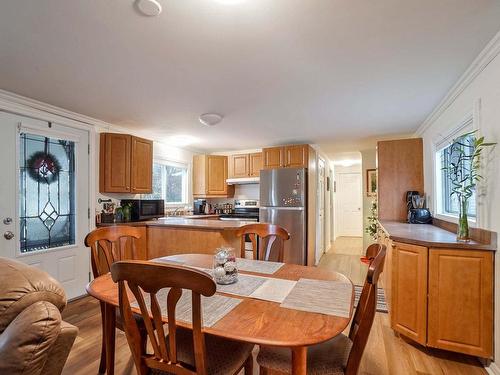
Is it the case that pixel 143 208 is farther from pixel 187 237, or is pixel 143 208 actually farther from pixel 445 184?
pixel 445 184

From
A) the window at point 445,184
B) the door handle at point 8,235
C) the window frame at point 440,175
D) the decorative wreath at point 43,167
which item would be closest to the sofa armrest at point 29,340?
the door handle at point 8,235

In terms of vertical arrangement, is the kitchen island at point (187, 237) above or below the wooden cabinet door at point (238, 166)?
below

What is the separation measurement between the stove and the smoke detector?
3.92m

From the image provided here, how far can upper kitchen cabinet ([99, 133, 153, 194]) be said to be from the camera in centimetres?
346

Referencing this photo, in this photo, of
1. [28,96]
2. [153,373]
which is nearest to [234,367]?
[153,373]

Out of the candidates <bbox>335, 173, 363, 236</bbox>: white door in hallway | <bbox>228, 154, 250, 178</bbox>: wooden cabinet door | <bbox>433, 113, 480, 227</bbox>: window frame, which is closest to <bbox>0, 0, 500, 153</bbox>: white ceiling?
<bbox>433, 113, 480, 227</bbox>: window frame

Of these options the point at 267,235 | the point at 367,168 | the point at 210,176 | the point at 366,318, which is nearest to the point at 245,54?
the point at 267,235

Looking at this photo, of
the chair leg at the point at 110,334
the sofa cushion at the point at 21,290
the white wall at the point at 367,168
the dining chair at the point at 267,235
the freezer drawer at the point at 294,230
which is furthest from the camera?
the white wall at the point at 367,168

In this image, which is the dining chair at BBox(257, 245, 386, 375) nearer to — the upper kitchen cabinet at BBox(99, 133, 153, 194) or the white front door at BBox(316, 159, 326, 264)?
the upper kitchen cabinet at BBox(99, 133, 153, 194)

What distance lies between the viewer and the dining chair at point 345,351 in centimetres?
105

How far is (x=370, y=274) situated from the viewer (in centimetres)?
105

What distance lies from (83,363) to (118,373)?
345 mm

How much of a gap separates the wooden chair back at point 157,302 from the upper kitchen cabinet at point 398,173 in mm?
3458

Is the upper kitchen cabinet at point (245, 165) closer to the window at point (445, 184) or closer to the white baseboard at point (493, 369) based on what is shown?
the window at point (445, 184)
